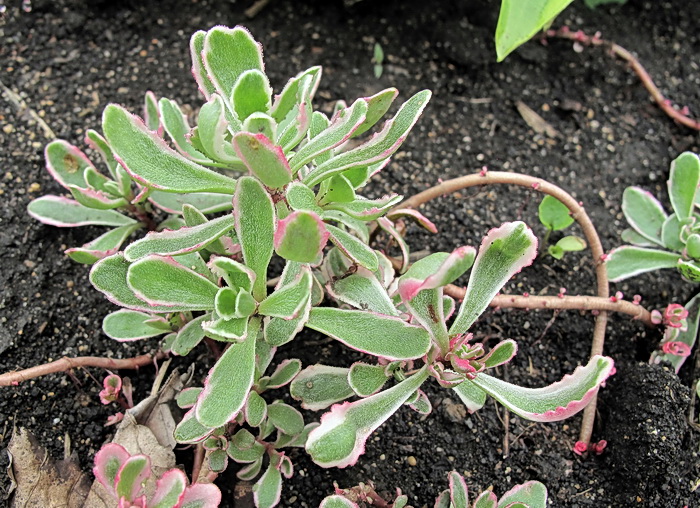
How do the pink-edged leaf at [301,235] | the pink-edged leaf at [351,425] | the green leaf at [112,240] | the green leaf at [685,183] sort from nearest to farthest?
the pink-edged leaf at [301,235] < the pink-edged leaf at [351,425] < the green leaf at [112,240] < the green leaf at [685,183]

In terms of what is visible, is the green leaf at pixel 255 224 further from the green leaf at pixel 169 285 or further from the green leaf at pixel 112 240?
the green leaf at pixel 112 240

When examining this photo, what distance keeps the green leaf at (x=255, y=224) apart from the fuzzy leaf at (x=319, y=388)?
0.71 ft

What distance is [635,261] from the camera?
171cm

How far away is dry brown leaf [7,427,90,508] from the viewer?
1.36 meters

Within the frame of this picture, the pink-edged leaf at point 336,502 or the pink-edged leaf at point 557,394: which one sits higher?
the pink-edged leaf at point 557,394

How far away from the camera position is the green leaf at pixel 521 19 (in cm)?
146

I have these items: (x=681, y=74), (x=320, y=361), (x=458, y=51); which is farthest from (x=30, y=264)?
(x=681, y=74)

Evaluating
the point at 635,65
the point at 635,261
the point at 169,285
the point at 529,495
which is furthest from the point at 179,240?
the point at 635,65

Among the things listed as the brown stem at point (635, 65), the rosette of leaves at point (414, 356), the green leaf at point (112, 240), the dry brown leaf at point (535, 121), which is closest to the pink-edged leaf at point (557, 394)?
the rosette of leaves at point (414, 356)

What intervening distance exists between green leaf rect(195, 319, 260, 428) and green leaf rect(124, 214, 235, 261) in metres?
0.17

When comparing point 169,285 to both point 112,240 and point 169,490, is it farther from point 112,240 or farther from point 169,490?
point 112,240

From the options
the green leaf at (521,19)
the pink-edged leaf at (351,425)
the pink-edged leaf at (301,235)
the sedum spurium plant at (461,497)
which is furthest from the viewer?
the green leaf at (521,19)

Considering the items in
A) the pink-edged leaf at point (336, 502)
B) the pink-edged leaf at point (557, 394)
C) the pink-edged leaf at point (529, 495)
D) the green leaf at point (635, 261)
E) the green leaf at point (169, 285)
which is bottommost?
the pink-edged leaf at point (529, 495)

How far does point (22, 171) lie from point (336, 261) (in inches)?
38.3
